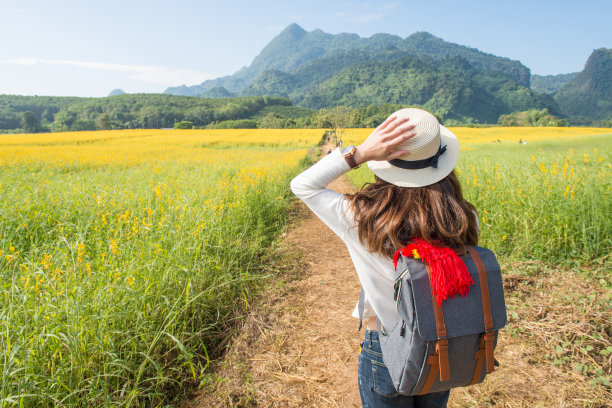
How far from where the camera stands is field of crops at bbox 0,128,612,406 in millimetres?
1743

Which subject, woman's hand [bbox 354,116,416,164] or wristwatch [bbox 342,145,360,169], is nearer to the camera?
woman's hand [bbox 354,116,416,164]

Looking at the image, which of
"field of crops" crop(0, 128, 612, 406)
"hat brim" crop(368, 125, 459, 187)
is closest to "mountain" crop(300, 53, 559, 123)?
"field of crops" crop(0, 128, 612, 406)

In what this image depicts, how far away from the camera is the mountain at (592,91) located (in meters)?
113

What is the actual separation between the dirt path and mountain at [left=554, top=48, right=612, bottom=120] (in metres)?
142

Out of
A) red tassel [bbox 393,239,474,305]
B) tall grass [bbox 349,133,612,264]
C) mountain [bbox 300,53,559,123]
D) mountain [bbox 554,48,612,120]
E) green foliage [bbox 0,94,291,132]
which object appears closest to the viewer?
red tassel [bbox 393,239,474,305]

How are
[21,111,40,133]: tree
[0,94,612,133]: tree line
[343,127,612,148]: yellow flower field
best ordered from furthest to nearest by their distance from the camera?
1. [0,94,612,133]: tree line
2. [21,111,40,133]: tree
3. [343,127,612,148]: yellow flower field

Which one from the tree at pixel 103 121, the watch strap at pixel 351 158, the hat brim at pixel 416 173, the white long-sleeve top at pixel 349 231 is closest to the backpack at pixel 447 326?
the white long-sleeve top at pixel 349 231

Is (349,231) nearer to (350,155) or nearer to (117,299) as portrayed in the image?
(350,155)

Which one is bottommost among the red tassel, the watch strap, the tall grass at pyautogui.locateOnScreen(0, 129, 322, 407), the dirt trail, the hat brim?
the dirt trail

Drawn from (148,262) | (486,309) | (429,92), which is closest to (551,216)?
(486,309)

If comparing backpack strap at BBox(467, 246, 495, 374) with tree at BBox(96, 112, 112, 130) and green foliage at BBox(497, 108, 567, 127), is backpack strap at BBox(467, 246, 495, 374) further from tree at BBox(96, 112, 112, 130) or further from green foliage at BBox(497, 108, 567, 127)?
tree at BBox(96, 112, 112, 130)

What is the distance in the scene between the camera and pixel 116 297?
6.95 feet

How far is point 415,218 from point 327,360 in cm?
180

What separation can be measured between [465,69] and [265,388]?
233m
